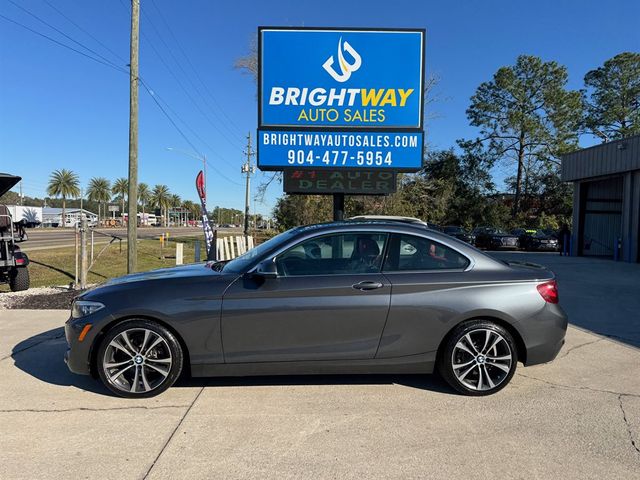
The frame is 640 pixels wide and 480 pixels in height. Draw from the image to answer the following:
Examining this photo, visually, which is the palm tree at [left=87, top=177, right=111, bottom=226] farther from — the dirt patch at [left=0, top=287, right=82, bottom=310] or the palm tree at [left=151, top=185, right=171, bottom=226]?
the dirt patch at [left=0, top=287, right=82, bottom=310]

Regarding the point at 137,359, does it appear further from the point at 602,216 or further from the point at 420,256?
the point at 602,216

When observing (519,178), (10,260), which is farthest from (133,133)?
(519,178)

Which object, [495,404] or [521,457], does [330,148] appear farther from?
[521,457]

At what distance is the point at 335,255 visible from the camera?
14.6ft


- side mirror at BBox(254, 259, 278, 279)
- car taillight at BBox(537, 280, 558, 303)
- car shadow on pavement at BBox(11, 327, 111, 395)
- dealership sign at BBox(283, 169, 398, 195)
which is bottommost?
car shadow on pavement at BBox(11, 327, 111, 395)

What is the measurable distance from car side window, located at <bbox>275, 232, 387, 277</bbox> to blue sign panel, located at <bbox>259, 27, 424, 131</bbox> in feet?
17.5

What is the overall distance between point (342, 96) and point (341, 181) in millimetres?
1722

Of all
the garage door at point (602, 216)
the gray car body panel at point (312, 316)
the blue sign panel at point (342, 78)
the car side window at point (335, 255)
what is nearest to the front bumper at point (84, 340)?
the gray car body panel at point (312, 316)

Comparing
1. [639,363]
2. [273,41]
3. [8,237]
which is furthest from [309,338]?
[8,237]

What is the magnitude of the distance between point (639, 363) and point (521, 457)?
313cm

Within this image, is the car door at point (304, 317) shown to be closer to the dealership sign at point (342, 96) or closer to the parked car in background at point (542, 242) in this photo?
the dealership sign at point (342, 96)

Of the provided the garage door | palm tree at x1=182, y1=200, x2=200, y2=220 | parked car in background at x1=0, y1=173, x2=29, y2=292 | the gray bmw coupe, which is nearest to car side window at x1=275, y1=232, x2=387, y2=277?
the gray bmw coupe

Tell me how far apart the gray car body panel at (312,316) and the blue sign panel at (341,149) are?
17.3ft

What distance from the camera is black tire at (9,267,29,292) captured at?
987cm
